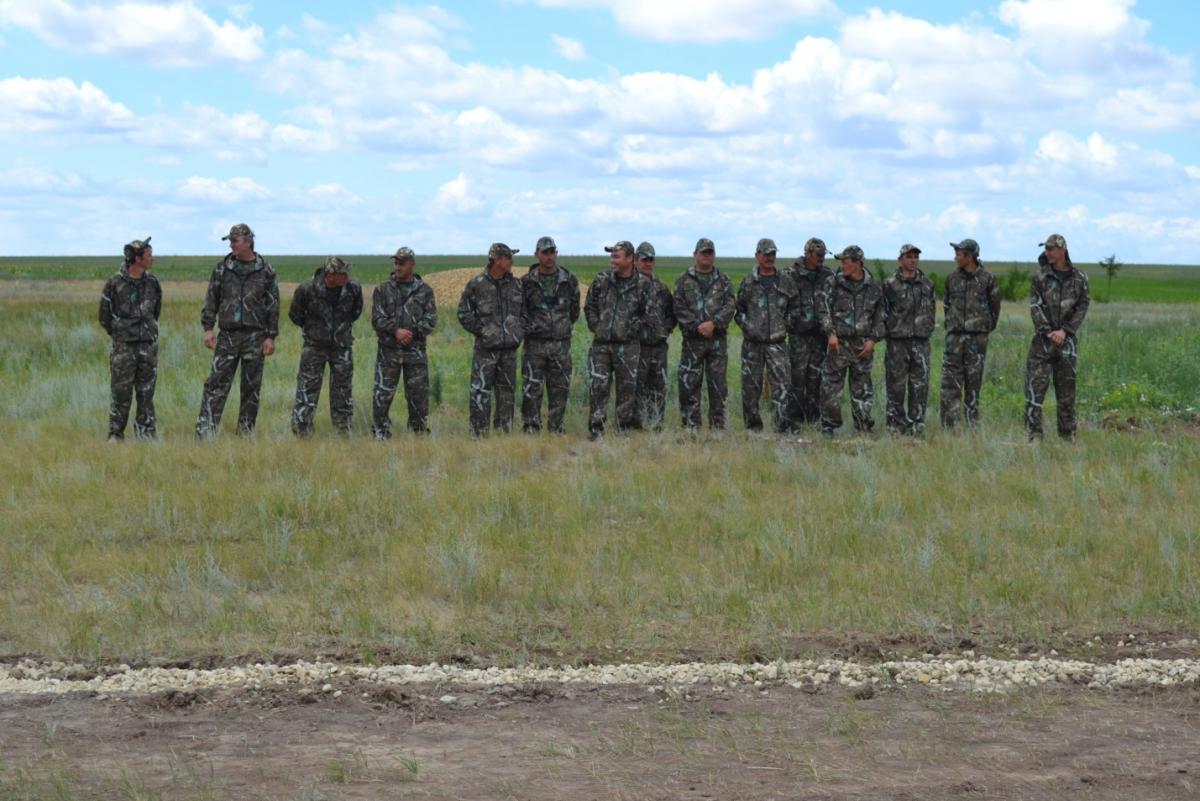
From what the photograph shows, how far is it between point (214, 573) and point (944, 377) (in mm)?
8044

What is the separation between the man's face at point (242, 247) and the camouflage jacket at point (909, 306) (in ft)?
20.4

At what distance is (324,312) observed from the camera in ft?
44.3

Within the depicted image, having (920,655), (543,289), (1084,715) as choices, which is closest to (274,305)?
(543,289)

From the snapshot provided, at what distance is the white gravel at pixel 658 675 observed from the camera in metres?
6.92

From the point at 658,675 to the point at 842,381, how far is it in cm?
722

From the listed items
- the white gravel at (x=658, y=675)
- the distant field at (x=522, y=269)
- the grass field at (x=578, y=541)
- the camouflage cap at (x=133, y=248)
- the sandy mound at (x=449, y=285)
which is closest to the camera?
the white gravel at (x=658, y=675)

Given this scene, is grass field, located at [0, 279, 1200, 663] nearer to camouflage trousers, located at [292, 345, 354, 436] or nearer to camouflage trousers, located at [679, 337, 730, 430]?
camouflage trousers, located at [292, 345, 354, 436]

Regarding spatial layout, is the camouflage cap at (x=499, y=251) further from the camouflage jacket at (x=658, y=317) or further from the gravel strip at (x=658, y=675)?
the gravel strip at (x=658, y=675)

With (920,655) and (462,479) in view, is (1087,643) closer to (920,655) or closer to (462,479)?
(920,655)

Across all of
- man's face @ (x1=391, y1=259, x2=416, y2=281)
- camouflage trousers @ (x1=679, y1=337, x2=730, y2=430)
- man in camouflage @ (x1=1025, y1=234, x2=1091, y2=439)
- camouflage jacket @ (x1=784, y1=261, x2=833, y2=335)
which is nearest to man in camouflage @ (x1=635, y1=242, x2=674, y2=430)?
camouflage trousers @ (x1=679, y1=337, x2=730, y2=430)

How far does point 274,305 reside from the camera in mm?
13398

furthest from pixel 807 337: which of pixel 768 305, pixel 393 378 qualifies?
pixel 393 378

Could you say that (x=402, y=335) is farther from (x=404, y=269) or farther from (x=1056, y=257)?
(x=1056, y=257)

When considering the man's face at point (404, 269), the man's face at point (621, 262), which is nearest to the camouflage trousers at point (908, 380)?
the man's face at point (621, 262)
